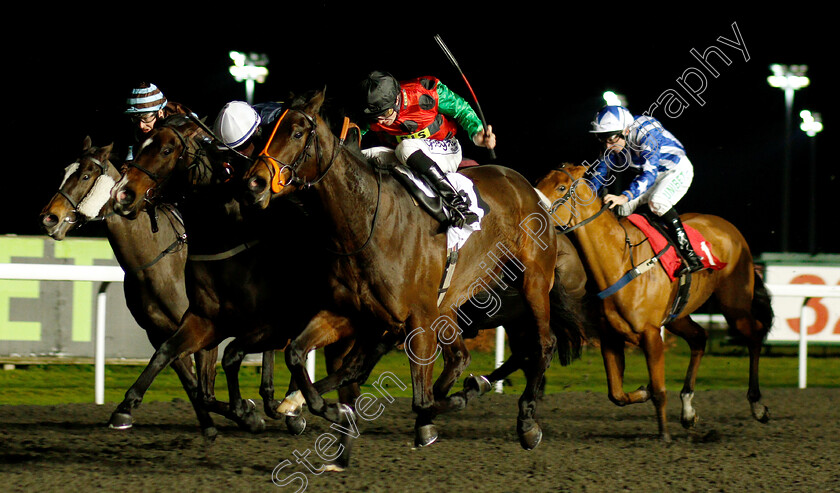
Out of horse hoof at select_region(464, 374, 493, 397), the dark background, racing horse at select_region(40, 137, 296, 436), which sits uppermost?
the dark background

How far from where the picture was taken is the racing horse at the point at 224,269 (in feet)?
13.7

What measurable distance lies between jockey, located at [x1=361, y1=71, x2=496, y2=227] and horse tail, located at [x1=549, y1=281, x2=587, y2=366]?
1.10m

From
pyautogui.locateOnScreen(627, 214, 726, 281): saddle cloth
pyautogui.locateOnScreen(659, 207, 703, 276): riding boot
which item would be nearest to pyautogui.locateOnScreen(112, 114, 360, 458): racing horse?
pyautogui.locateOnScreen(627, 214, 726, 281): saddle cloth

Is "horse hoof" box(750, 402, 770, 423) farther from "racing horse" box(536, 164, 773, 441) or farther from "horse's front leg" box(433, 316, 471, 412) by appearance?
"horse's front leg" box(433, 316, 471, 412)

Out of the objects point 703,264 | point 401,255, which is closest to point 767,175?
point 703,264

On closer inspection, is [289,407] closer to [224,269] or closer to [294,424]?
[294,424]

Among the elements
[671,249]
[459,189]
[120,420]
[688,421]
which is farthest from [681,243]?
[120,420]

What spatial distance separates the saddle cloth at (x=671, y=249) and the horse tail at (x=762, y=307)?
677 mm

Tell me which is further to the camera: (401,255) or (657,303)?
(657,303)

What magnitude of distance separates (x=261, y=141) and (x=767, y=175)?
64.3 ft

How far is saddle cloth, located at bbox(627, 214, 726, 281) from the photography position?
5500 millimetres

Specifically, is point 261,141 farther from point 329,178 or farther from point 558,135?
point 558,135

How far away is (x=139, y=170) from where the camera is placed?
157 inches

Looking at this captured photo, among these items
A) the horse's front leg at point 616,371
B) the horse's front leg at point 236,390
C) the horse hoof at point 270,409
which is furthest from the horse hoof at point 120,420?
the horse's front leg at point 616,371
